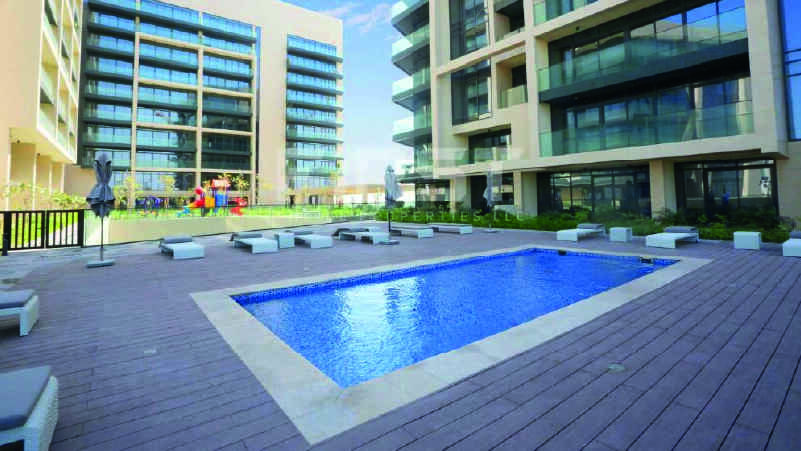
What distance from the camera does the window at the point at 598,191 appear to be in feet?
56.9

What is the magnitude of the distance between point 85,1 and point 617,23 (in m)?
58.1

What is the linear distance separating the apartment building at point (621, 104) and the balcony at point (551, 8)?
0.06m

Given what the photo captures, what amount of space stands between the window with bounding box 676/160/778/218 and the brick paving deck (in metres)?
11.3

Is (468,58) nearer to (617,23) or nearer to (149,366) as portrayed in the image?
(617,23)

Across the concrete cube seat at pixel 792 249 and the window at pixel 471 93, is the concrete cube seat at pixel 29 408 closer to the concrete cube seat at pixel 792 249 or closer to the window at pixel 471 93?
the concrete cube seat at pixel 792 249

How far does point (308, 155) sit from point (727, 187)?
54051 mm

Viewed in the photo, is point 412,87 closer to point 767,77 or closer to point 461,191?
point 461,191

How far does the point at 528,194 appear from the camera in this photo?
20922 mm

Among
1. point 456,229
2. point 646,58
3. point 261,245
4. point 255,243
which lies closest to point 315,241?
point 261,245

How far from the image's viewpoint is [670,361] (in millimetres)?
3445

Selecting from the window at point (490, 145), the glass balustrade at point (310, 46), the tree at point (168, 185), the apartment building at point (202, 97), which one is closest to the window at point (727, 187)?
the window at point (490, 145)

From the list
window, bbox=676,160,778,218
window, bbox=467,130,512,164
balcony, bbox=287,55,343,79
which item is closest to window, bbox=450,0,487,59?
window, bbox=467,130,512,164

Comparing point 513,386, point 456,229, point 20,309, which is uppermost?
point 456,229

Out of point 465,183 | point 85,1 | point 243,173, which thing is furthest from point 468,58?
point 85,1
